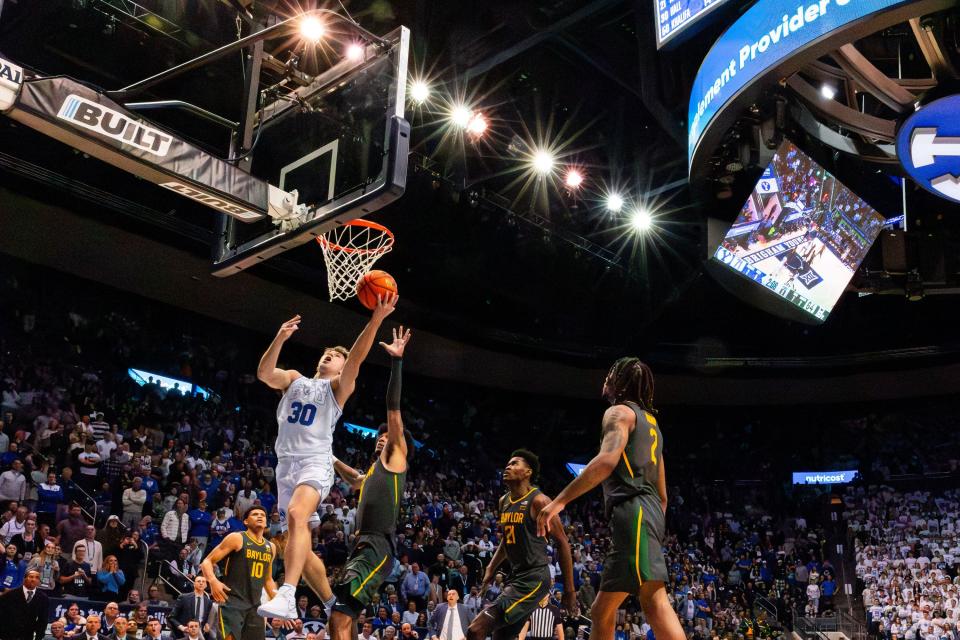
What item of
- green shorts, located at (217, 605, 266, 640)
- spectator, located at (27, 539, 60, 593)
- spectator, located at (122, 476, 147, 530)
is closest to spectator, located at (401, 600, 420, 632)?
spectator, located at (122, 476, 147, 530)

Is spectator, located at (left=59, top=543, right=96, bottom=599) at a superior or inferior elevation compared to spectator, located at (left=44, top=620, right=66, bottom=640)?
superior

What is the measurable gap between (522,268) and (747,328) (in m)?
7.69

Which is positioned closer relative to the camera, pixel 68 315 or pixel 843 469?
pixel 68 315

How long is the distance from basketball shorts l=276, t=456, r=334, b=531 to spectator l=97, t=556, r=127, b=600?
6.48 m

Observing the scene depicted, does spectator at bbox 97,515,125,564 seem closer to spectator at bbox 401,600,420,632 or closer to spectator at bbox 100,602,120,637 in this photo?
spectator at bbox 100,602,120,637

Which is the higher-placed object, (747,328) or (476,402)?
(747,328)

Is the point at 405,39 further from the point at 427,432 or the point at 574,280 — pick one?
the point at 427,432

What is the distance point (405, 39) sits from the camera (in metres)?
7.39

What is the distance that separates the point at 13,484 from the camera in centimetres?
1210

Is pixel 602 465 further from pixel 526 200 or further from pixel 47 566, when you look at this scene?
pixel 526 200

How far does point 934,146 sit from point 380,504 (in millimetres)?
5838

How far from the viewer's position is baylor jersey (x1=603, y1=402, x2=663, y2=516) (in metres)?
4.67

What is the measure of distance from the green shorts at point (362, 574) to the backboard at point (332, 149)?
2.52m

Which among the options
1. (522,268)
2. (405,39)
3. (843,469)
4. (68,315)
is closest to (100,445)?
(68,315)
